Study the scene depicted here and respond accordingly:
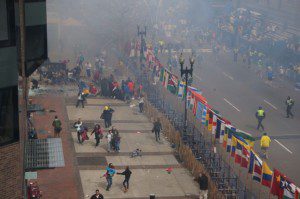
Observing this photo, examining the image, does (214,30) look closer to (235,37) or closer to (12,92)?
(235,37)

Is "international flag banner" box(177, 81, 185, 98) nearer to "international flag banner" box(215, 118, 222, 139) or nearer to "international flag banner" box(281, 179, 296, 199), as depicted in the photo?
"international flag banner" box(215, 118, 222, 139)

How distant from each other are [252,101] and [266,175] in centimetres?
1994

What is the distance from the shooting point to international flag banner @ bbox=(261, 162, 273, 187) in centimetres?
2034

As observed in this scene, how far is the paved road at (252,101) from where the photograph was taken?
29.5 meters

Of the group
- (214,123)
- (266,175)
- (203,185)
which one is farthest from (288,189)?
(214,123)

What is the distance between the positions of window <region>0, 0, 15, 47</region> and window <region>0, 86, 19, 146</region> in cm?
126

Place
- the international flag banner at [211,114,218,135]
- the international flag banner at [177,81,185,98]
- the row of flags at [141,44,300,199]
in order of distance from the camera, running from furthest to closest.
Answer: the international flag banner at [177,81,185,98], the international flag banner at [211,114,218,135], the row of flags at [141,44,300,199]

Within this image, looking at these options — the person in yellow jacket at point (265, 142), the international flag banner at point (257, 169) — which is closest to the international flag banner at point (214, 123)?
the person in yellow jacket at point (265, 142)

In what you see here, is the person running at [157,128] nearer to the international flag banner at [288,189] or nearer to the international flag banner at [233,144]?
the international flag banner at [233,144]

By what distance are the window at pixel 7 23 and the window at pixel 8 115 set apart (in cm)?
126

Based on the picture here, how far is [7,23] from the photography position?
570 inches

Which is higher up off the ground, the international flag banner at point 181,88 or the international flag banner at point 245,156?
the international flag banner at point 181,88

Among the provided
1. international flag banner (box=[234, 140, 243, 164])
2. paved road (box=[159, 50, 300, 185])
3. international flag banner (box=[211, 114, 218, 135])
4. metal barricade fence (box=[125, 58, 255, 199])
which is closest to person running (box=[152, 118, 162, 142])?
metal barricade fence (box=[125, 58, 255, 199])

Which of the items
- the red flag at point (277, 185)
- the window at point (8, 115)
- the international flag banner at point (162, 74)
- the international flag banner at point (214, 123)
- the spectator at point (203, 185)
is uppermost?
the window at point (8, 115)
